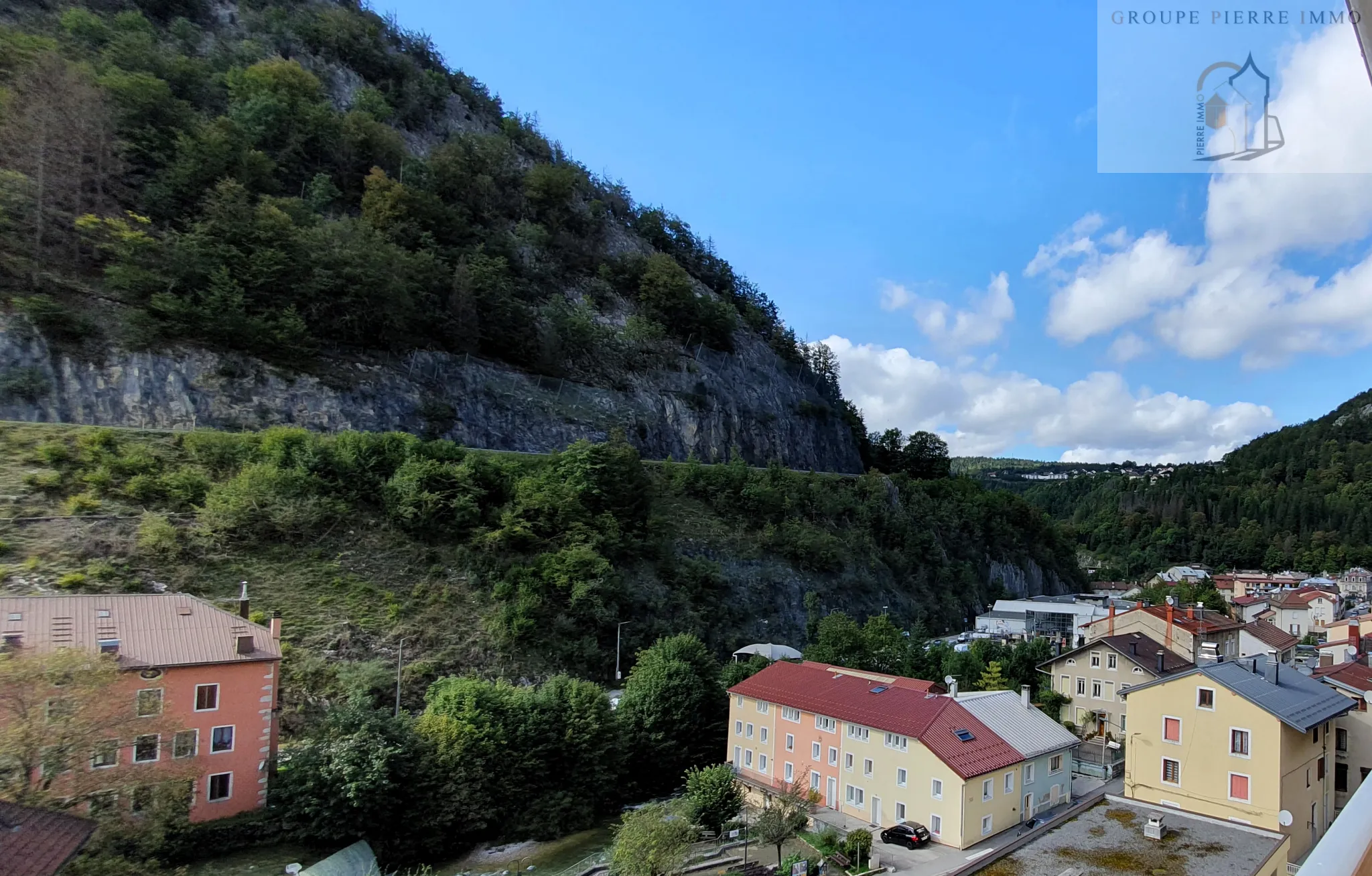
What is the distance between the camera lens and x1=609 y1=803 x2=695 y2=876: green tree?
13250mm

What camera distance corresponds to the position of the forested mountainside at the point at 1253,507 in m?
90.0

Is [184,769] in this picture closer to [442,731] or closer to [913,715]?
[442,731]

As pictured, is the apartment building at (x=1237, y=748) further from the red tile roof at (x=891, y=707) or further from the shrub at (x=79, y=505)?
the shrub at (x=79, y=505)

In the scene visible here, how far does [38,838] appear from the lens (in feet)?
31.8

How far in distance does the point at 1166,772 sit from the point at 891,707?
19.6ft

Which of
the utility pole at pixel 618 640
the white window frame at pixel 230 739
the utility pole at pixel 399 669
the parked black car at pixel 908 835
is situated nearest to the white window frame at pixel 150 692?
the white window frame at pixel 230 739

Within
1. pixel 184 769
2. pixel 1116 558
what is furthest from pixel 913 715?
pixel 1116 558

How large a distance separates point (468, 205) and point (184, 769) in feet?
126

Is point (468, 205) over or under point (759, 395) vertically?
over

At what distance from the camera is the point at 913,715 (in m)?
17.6

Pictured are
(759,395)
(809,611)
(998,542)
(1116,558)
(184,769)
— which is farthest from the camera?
(1116,558)

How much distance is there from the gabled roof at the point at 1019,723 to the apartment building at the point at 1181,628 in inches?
313

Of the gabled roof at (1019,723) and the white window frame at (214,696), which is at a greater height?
the white window frame at (214,696)

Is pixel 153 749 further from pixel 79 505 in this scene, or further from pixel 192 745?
pixel 79 505
